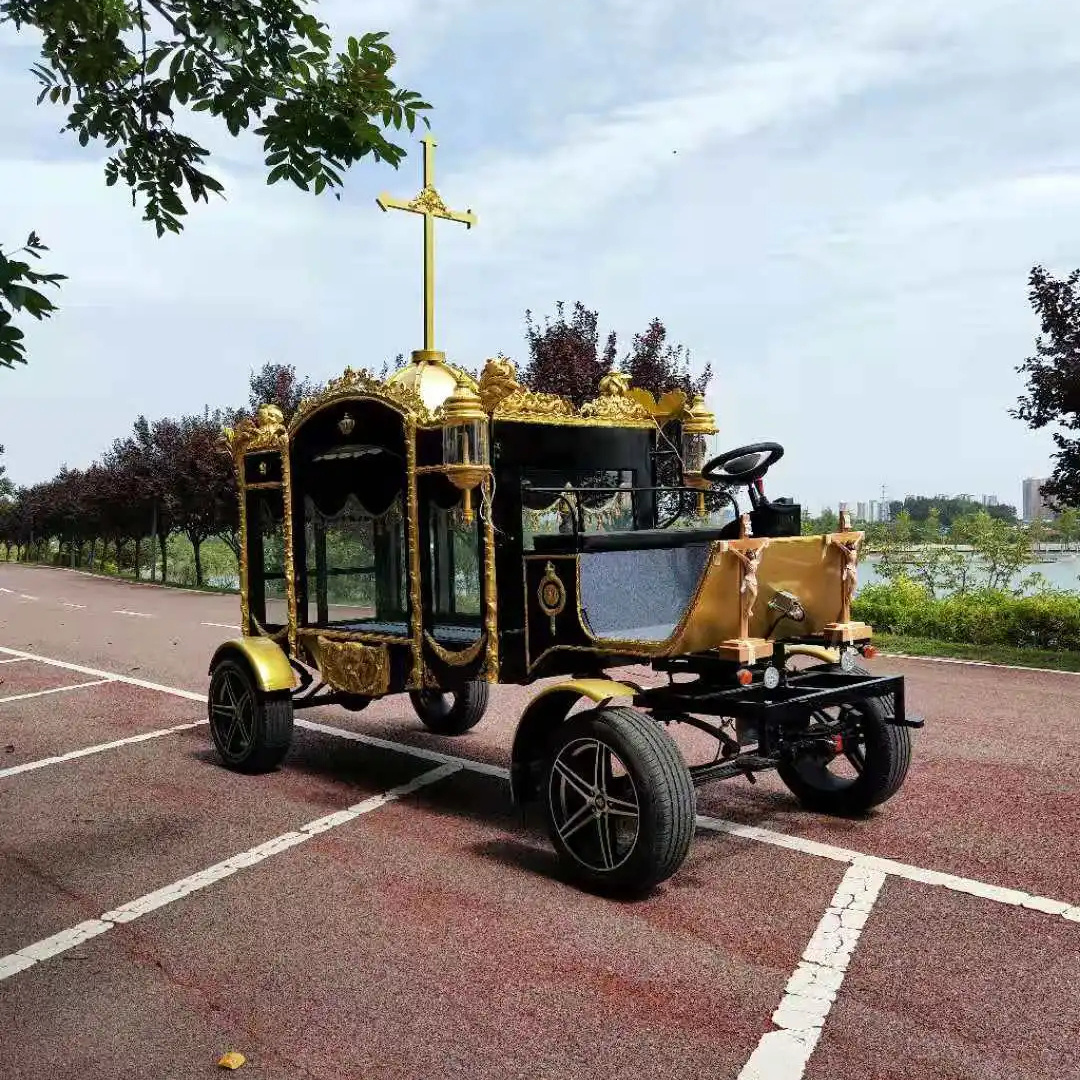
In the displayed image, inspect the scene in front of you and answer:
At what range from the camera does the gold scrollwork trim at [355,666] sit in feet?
22.1

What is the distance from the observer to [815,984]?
3.89 metres

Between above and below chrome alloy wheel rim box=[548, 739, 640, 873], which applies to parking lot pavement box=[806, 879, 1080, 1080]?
below

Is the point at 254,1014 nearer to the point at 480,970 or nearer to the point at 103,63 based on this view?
the point at 480,970

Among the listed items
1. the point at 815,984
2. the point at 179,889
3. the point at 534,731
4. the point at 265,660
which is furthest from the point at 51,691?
the point at 815,984

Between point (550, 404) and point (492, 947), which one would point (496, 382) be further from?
point (492, 947)

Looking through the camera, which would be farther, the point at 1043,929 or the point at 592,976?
the point at 1043,929

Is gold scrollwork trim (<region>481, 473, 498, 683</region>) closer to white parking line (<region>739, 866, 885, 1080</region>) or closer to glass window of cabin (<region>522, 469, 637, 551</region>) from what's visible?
glass window of cabin (<region>522, 469, 637, 551</region>)

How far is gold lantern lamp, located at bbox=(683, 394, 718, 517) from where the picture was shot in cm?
708

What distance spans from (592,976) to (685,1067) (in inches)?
27.6

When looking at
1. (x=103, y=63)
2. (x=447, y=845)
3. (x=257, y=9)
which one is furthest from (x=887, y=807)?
(x=103, y=63)

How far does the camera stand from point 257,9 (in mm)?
4871

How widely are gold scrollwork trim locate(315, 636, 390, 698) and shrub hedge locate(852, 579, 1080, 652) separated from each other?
9.44m

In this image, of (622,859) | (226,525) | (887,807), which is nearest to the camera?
(622,859)

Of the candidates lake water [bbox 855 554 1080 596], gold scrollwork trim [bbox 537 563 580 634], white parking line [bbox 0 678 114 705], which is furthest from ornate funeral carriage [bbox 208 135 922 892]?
lake water [bbox 855 554 1080 596]
